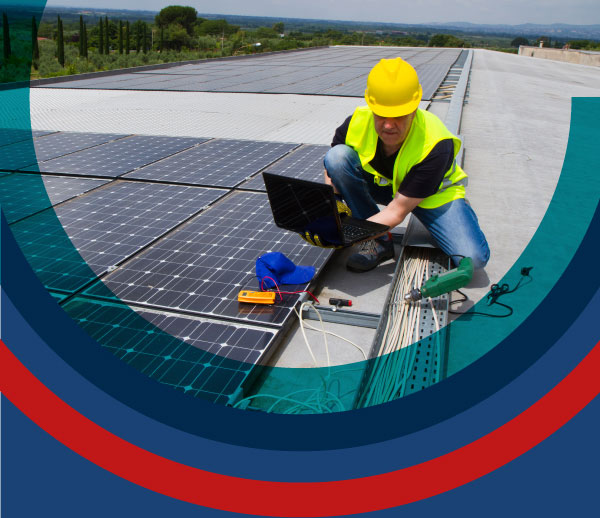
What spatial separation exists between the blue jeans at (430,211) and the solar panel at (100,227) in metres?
1.48

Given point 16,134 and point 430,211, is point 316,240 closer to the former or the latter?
point 430,211

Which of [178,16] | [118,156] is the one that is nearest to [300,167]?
[118,156]

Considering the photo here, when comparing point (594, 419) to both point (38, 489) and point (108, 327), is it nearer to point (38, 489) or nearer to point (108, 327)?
point (38, 489)

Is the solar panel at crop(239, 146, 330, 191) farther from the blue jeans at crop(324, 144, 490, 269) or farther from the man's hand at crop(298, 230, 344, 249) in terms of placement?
the man's hand at crop(298, 230, 344, 249)

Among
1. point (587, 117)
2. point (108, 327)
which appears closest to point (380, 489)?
point (108, 327)

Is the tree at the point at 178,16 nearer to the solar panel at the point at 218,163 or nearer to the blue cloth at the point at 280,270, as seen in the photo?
the solar panel at the point at 218,163

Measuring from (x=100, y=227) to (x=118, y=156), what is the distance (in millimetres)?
2465

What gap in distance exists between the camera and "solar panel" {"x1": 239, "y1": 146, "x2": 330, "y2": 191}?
5.45 meters

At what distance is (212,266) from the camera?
3684 mm

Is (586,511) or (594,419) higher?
(594,419)

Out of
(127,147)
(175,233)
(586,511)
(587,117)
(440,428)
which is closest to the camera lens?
(586,511)

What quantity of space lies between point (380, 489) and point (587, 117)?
11520mm

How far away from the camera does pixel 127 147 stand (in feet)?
23.0

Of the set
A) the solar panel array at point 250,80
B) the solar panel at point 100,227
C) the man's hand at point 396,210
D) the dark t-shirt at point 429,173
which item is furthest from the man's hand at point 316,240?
the solar panel array at point 250,80
